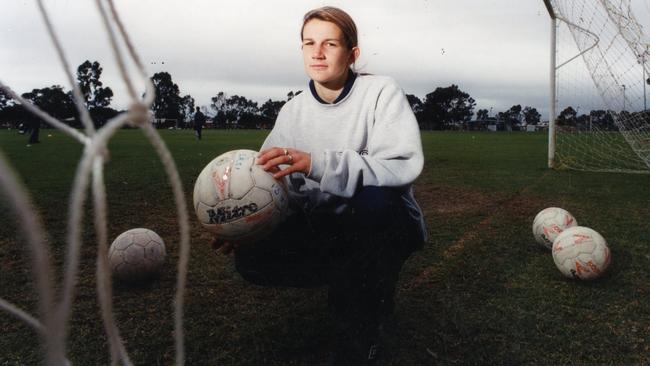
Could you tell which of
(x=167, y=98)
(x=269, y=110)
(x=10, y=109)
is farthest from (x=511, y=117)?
(x=10, y=109)

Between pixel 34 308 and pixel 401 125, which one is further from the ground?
pixel 401 125

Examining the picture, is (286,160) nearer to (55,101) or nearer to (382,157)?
(382,157)

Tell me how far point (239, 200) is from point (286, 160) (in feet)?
0.76

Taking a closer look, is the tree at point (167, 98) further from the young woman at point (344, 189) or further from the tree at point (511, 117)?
the young woman at point (344, 189)

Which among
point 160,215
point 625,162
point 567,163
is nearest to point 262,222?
point 160,215

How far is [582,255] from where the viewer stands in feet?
10.0

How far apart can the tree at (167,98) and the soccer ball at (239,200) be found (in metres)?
68.7

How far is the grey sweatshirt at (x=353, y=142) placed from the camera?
78.0 inches

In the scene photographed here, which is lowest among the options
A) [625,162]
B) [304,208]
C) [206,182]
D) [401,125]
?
[625,162]

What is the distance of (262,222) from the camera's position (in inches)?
79.1

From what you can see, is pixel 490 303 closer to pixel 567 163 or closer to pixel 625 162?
pixel 567 163

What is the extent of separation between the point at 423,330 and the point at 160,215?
11.0 ft

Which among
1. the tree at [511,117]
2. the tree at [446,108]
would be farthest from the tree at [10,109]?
the tree at [511,117]

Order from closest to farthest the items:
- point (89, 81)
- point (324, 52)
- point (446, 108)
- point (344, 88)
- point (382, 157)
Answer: point (382, 157)
point (324, 52)
point (344, 88)
point (89, 81)
point (446, 108)
